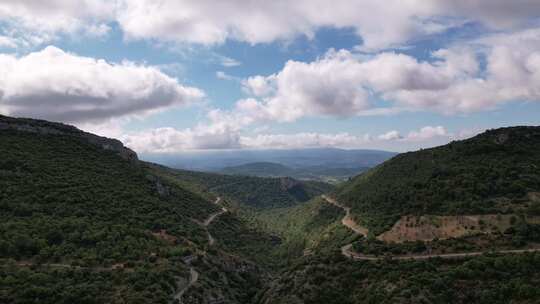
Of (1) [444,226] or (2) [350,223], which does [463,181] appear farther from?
(2) [350,223]

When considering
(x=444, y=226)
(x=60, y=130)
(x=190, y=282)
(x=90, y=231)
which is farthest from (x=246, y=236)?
(x=60, y=130)

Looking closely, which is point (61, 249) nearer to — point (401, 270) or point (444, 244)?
point (401, 270)

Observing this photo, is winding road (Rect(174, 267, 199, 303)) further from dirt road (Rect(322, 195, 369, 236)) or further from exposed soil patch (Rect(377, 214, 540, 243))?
dirt road (Rect(322, 195, 369, 236))

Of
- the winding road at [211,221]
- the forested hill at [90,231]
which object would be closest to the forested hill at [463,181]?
the winding road at [211,221]

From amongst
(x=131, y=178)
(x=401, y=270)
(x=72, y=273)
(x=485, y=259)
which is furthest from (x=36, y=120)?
(x=485, y=259)

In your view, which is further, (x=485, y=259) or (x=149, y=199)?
(x=149, y=199)

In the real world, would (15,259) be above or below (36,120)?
below
